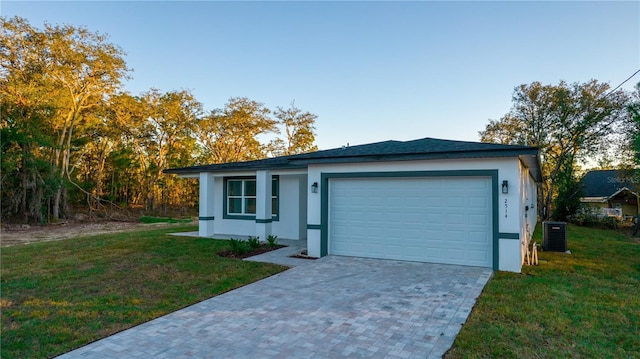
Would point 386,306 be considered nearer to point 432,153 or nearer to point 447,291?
point 447,291

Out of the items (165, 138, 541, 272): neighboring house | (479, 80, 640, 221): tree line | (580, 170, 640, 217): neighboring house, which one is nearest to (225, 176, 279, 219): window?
(165, 138, 541, 272): neighboring house

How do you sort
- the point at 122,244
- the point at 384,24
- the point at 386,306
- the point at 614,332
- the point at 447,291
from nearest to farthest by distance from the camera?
the point at 614,332, the point at 386,306, the point at 447,291, the point at 122,244, the point at 384,24

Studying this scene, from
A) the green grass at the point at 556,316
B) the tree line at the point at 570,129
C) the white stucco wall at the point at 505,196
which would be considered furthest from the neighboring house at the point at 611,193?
the white stucco wall at the point at 505,196

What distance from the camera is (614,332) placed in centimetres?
398

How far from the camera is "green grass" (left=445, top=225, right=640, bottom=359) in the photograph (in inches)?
138

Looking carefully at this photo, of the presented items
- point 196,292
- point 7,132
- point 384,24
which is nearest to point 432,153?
point 196,292

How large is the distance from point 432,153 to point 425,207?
4.15 ft

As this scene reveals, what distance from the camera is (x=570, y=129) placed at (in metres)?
22.0

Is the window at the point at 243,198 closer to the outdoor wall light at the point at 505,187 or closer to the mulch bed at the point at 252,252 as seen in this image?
the mulch bed at the point at 252,252

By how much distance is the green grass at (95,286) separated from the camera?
399 centimetres

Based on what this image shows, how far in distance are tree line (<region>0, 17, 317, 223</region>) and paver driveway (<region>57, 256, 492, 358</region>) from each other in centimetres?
1794

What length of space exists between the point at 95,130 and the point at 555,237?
26960mm

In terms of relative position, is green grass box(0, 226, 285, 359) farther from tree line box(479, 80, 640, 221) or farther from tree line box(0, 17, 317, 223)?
tree line box(479, 80, 640, 221)

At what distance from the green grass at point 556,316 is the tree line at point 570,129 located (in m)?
16.0
